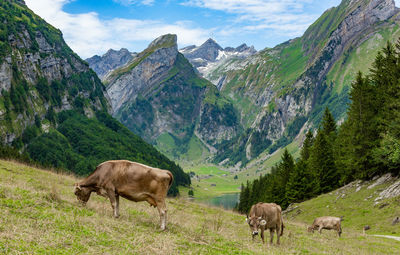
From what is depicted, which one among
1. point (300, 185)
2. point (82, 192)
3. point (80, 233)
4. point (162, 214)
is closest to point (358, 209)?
point (300, 185)

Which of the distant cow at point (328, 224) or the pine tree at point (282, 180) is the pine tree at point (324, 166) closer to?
the pine tree at point (282, 180)

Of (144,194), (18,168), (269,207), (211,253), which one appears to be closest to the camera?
(211,253)

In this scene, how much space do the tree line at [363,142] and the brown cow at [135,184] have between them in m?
37.8

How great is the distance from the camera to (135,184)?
16000 mm

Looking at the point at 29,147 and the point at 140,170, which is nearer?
the point at 140,170

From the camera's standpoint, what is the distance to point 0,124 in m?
178

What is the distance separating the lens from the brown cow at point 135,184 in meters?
15.9

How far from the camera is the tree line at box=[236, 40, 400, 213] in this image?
147 ft

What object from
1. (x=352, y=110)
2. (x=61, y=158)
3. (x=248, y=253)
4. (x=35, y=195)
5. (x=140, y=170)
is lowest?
(x=61, y=158)

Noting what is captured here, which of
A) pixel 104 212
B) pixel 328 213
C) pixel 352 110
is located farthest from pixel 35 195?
pixel 352 110

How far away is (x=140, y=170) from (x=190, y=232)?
434cm

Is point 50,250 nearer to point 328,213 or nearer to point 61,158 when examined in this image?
point 328,213

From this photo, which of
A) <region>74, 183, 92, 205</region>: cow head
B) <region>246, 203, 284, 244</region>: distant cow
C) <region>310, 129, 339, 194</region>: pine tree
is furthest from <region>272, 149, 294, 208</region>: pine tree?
<region>74, 183, 92, 205</region>: cow head

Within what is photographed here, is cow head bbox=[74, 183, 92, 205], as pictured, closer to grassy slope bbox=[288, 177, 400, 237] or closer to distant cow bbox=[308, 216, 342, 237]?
distant cow bbox=[308, 216, 342, 237]
